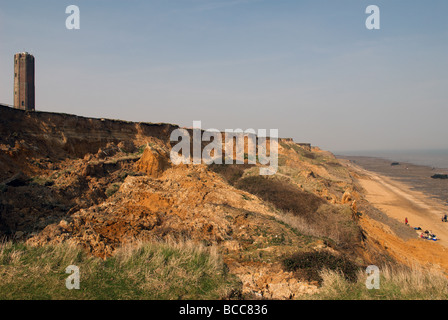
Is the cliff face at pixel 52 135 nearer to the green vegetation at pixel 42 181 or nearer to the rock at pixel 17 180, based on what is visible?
the rock at pixel 17 180

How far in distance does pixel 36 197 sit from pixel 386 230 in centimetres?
1833

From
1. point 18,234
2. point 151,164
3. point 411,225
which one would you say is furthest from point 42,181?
point 411,225

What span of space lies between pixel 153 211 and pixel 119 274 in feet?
18.8

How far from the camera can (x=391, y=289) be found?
4719 millimetres

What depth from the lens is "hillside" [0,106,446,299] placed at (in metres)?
6.62

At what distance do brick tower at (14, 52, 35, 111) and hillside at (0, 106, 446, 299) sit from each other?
60.1 ft

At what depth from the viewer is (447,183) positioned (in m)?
45.4

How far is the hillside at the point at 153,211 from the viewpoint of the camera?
261 inches

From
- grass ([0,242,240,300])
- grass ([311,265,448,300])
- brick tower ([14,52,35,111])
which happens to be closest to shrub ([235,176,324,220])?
grass ([311,265,448,300])

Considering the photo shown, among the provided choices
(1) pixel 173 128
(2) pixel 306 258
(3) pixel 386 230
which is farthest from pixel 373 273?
(1) pixel 173 128

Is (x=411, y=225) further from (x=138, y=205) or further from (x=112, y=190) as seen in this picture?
(x=112, y=190)

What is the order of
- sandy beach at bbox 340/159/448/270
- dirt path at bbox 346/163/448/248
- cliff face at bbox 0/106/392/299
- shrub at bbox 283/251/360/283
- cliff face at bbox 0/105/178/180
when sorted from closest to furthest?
1. shrub at bbox 283/251/360/283
2. cliff face at bbox 0/106/392/299
3. cliff face at bbox 0/105/178/180
4. sandy beach at bbox 340/159/448/270
5. dirt path at bbox 346/163/448/248

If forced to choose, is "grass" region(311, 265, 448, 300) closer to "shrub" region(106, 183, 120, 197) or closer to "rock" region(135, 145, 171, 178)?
"shrub" region(106, 183, 120, 197)
